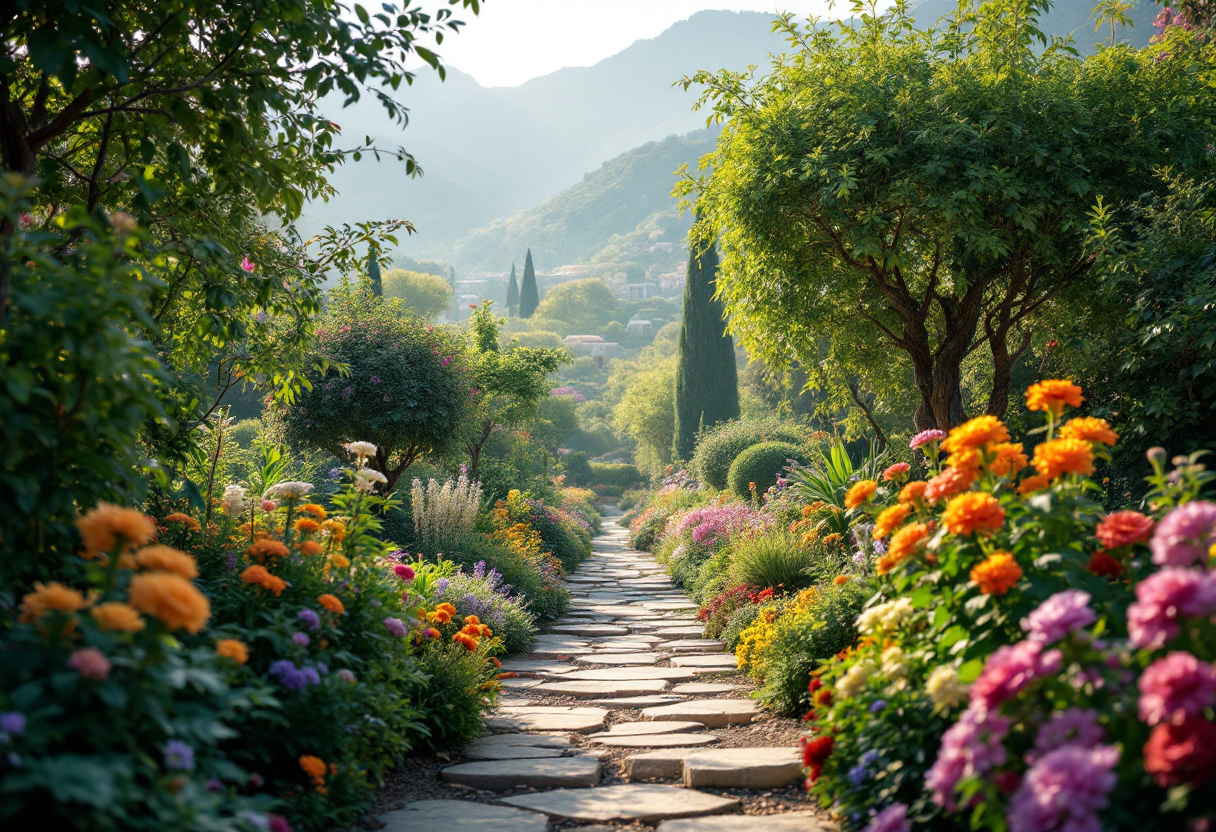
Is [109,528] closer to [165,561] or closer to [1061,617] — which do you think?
[165,561]

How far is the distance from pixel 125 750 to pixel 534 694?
10.1ft

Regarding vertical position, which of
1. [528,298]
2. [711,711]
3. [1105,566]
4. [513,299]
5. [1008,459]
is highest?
[513,299]

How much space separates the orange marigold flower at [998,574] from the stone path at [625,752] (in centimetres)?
112

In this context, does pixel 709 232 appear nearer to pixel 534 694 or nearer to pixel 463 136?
pixel 534 694

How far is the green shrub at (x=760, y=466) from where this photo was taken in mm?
11250

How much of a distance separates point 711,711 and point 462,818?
1648mm

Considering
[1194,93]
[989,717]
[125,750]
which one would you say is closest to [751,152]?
[1194,93]

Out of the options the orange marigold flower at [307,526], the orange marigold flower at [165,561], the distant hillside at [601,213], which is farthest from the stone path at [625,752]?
the distant hillside at [601,213]

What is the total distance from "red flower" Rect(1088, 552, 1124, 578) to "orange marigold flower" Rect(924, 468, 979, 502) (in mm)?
405

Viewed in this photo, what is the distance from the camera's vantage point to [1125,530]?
1845 millimetres

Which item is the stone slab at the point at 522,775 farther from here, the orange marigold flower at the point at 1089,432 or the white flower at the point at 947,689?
the orange marigold flower at the point at 1089,432

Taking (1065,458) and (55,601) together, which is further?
(1065,458)

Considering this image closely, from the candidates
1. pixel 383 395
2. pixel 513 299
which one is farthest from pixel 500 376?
pixel 513 299

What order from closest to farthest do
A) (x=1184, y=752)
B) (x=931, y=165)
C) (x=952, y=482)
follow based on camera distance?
(x=1184, y=752)
(x=952, y=482)
(x=931, y=165)
